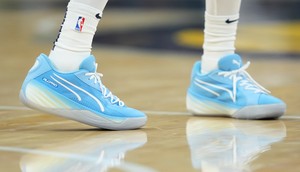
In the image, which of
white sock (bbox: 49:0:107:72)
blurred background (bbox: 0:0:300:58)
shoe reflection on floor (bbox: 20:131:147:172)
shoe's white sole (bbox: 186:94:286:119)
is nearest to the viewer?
shoe reflection on floor (bbox: 20:131:147:172)

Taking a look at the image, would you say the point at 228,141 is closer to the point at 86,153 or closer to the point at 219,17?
the point at 86,153

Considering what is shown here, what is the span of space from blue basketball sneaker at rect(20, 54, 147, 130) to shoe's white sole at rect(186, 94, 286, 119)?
347mm

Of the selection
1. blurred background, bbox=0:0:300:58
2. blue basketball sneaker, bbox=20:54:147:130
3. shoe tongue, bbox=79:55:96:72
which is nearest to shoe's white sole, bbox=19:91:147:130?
blue basketball sneaker, bbox=20:54:147:130

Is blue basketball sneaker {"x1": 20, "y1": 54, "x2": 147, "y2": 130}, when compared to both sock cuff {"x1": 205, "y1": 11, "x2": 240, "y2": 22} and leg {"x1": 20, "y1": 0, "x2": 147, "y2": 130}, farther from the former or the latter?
sock cuff {"x1": 205, "y1": 11, "x2": 240, "y2": 22}

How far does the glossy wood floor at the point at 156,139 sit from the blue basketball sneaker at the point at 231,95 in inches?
1.4

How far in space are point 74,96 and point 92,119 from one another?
0.07 metres

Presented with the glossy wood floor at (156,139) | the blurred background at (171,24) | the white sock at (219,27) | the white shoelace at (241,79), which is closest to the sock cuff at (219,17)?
the white sock at (219,27)

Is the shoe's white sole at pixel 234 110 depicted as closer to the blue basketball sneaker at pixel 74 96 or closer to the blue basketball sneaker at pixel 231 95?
the blue basketball sneaker at pixel 231 95

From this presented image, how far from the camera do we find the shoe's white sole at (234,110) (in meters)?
2.29

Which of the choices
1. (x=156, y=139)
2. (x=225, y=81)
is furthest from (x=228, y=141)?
(x=225, y=81)

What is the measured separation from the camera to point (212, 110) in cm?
239

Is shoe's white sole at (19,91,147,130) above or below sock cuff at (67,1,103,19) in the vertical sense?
below

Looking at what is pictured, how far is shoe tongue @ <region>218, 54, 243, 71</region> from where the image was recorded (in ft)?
7.70

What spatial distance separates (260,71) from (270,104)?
1.43m
